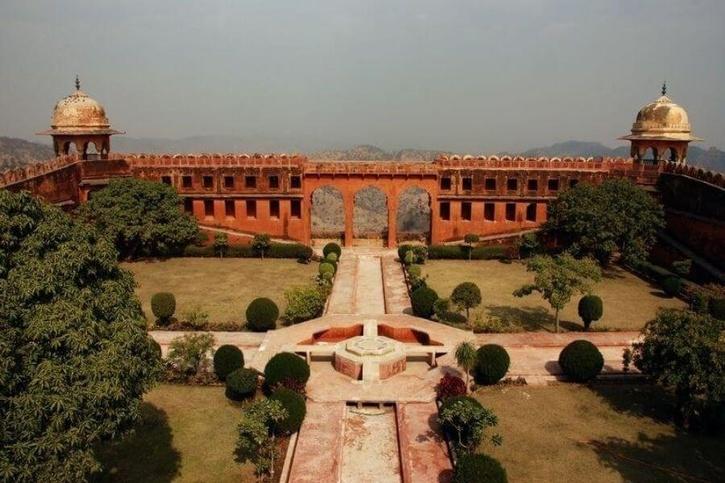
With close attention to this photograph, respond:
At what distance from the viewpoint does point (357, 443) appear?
17.0 metres

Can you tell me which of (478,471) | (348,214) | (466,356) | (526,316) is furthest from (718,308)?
(348,214)

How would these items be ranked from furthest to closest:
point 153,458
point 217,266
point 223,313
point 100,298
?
point 217,266
point 223,313
point 153,458
point 100,298

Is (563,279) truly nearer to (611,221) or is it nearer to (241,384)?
(611,221)

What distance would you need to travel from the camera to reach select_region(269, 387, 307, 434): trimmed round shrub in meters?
16.3

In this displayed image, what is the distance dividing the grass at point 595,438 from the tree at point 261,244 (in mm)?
21731

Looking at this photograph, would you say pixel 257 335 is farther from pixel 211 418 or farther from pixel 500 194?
pixel 500 194

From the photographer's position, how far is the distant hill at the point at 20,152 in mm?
119250

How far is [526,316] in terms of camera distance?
27.2 m

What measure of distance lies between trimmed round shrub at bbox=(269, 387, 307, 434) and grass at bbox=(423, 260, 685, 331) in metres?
11.9

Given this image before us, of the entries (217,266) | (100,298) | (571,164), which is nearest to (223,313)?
(217,266)

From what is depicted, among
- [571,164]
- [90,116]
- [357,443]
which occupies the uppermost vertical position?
[90,116]

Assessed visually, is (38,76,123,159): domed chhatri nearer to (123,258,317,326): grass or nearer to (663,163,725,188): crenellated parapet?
(123,258,317,326): grass

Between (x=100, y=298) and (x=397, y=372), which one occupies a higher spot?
(x=100, y=298)

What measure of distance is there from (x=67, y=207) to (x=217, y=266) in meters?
10.3
